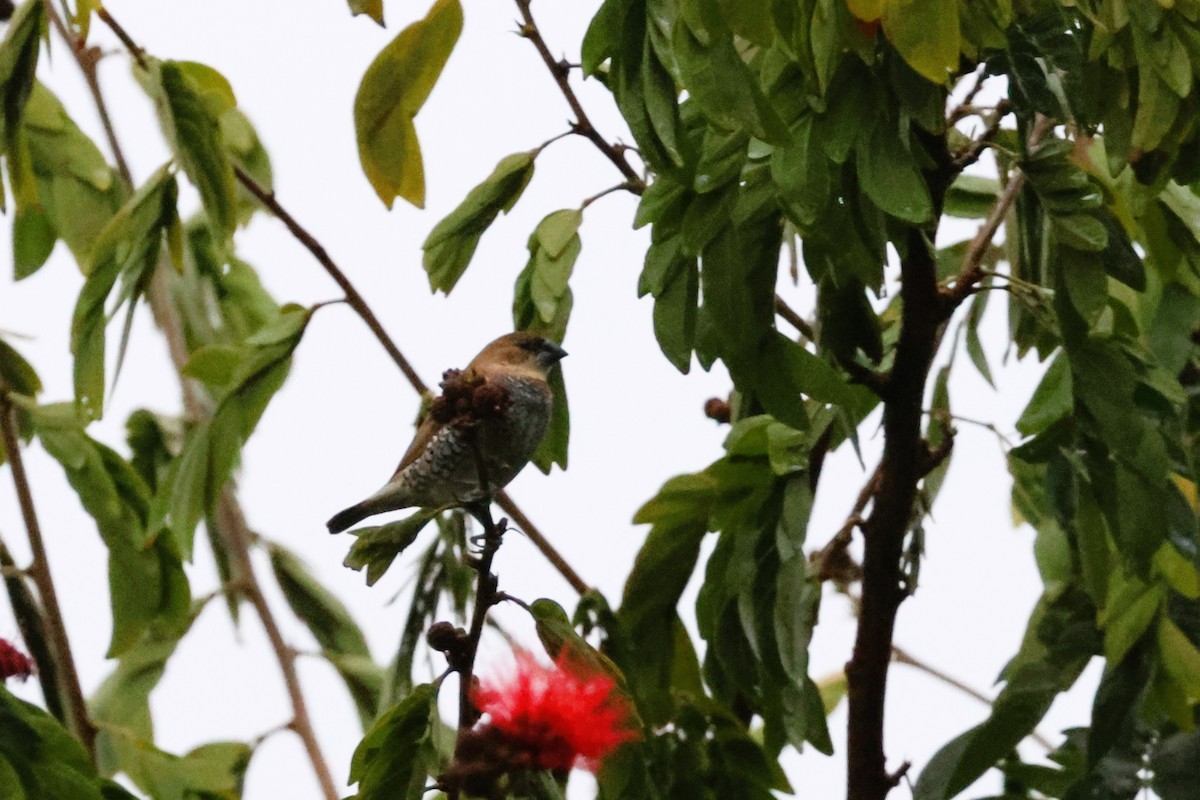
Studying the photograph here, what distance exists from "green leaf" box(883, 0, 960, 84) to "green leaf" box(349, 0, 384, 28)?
428mm

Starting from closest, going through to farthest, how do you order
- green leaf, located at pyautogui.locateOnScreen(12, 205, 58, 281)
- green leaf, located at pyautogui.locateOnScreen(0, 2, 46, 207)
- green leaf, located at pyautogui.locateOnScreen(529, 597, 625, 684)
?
green leaf, located at pyautogui.locateOnScreen(529, 597, 625, 684)
green leaf, located at pyautogui.locateOnScreen(0, 2, 46, 207)
green leaf, located at pyautogui.locateOnScreen(12, 205, 58, 281)

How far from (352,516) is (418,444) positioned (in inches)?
17.6

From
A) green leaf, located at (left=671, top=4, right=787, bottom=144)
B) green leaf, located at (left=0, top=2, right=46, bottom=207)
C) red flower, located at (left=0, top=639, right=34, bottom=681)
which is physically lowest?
red flower, located at (left=0, top=639, right=34, bottom=681)

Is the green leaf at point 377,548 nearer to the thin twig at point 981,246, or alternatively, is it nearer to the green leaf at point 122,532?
the thin twig at point 981,246

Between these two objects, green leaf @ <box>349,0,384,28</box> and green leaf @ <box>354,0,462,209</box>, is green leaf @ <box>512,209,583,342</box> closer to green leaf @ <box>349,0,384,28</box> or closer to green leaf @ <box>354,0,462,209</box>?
green leaf @ <box>354,0,462,209</box>

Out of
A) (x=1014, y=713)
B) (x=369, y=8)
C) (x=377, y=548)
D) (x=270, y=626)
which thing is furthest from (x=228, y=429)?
(x=1014, y=713)

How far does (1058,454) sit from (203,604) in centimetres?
140

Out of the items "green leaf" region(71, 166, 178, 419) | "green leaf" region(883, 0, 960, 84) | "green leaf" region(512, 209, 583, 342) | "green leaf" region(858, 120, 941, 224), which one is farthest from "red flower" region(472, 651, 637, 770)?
"green leaf" region(71, 166, 178, 419)

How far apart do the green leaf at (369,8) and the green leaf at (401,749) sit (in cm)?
70

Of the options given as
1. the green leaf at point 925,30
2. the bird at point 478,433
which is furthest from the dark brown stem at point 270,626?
the green leaf at point 925,30

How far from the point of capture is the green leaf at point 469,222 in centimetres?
212

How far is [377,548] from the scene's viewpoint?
1.74 m

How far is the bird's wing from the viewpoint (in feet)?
7.89

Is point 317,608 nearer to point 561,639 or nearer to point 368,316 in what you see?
point 368,316
